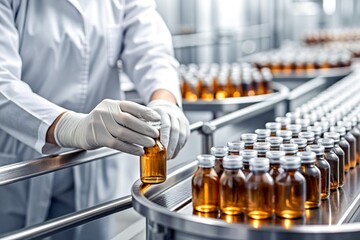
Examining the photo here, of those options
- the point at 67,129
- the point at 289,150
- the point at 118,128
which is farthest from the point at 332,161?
the point at 67,129

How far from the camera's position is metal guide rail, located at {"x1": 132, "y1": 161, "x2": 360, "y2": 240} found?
1012 millimetres

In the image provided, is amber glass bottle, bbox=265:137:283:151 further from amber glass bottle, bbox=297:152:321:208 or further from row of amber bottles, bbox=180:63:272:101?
row of amber bottles, bbox=180:63:272:101

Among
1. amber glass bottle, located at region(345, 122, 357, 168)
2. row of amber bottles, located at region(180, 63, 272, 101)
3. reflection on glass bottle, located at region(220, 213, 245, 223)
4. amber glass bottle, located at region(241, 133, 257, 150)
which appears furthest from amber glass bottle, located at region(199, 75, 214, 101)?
reflection on glass bottle, located at region(220, 213, 245, 223)

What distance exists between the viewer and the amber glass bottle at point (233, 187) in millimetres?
1142

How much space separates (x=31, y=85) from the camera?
1.76 metres

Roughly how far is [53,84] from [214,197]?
31.1 inches

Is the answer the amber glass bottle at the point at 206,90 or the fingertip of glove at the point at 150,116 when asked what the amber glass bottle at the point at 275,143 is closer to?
the fingertip of glove at the point at 150,116

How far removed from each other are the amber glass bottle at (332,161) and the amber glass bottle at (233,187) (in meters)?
0.31

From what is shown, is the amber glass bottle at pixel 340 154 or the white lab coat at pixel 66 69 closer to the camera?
the amber glass bottle at pixel 340 154

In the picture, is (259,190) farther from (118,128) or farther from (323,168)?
(118,128)

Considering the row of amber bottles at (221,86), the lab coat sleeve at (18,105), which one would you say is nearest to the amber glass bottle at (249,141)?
the lab coat sleeve at (18,105)

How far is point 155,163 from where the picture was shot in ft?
4.43

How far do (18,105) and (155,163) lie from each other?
42 centimetres

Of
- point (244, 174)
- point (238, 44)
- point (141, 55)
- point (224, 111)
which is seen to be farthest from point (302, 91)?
point (238, 44)
